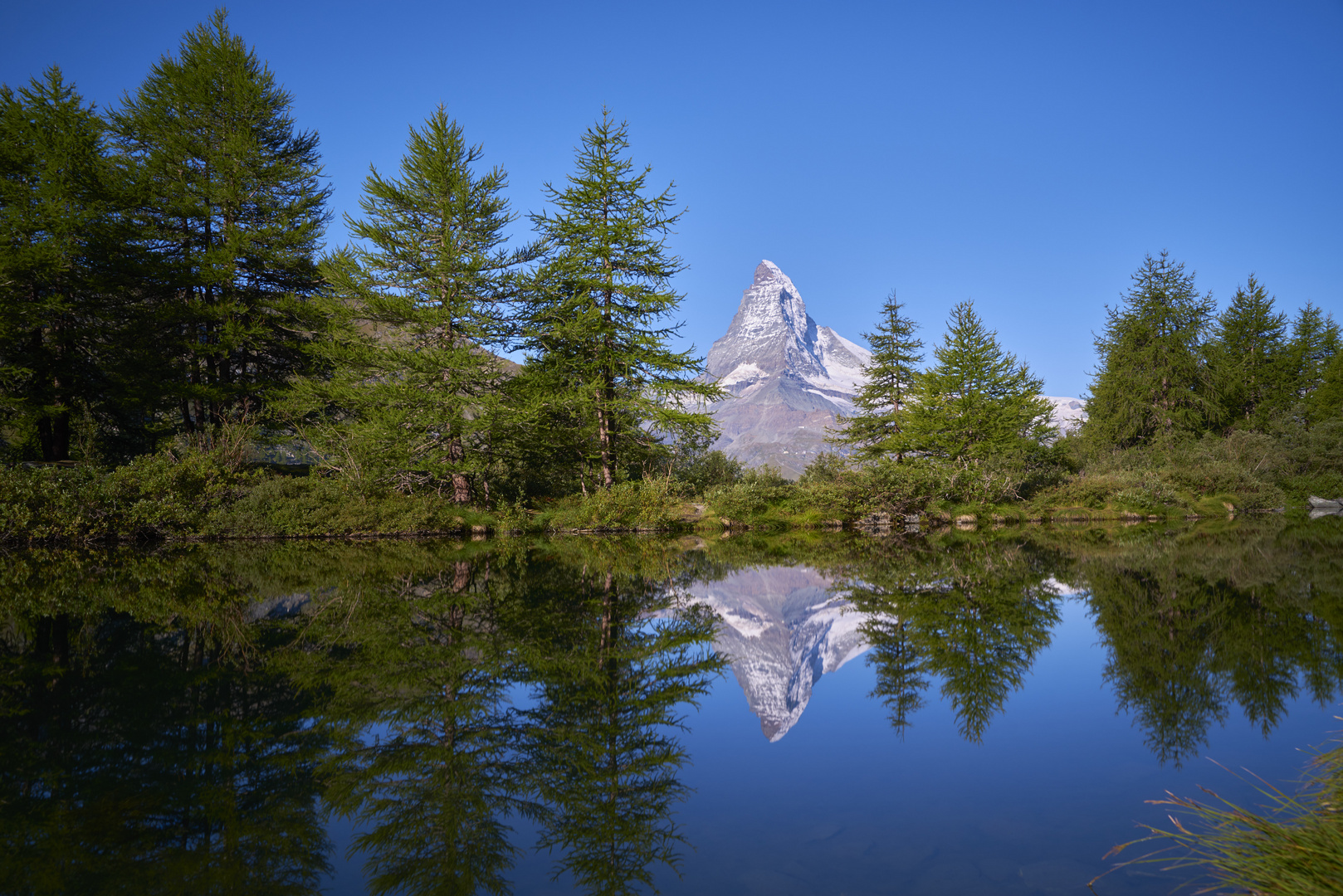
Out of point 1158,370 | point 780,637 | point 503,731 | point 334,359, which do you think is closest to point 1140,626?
point 780,637

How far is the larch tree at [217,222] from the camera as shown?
2045cm

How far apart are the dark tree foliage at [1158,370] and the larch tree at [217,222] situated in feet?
116

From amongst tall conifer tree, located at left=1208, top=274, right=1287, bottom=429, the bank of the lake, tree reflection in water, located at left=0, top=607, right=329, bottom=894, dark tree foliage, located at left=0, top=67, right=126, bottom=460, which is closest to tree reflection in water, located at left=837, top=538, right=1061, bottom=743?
tree reflection in water, located at left=0, top=607, right=329, bottom=894

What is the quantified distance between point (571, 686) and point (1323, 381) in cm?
4983

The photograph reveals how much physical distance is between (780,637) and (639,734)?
9.34 ft

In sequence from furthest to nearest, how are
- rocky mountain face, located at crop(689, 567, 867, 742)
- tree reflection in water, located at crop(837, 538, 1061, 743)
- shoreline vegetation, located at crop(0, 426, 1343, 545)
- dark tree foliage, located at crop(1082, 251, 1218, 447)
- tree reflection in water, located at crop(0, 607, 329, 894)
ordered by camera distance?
dark tree foliage, located at crop(1082, 251, 1218, 447), shoreline vegetation, located at crop(0, 426, 1343, 545), rocky mountain face, located at crop(689, 567, 867, 742), tree reflection in water, located at crop(837, 538, 1061, 743), tree reflection in water, located at crop(0, 607, 329, 894)

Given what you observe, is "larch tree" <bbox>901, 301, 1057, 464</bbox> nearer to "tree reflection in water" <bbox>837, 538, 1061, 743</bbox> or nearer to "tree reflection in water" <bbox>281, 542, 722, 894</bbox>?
"tree reflection in water" <bbox>837, 538, 1061, 743</bbox>

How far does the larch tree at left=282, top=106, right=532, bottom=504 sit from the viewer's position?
60.0ft

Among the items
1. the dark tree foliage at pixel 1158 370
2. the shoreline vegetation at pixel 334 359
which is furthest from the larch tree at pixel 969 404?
the dark tree foliage at pixel 1158 370

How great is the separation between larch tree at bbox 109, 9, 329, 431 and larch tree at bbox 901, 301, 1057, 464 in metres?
21.5

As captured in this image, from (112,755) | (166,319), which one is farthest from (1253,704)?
(166,319)

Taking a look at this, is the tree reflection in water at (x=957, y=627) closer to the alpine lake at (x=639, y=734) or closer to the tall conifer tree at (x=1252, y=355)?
the alpine lake at (x=639, y=734)

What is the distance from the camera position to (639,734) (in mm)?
3809

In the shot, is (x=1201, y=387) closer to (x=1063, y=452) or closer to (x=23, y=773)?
(x=1063, y=452)
